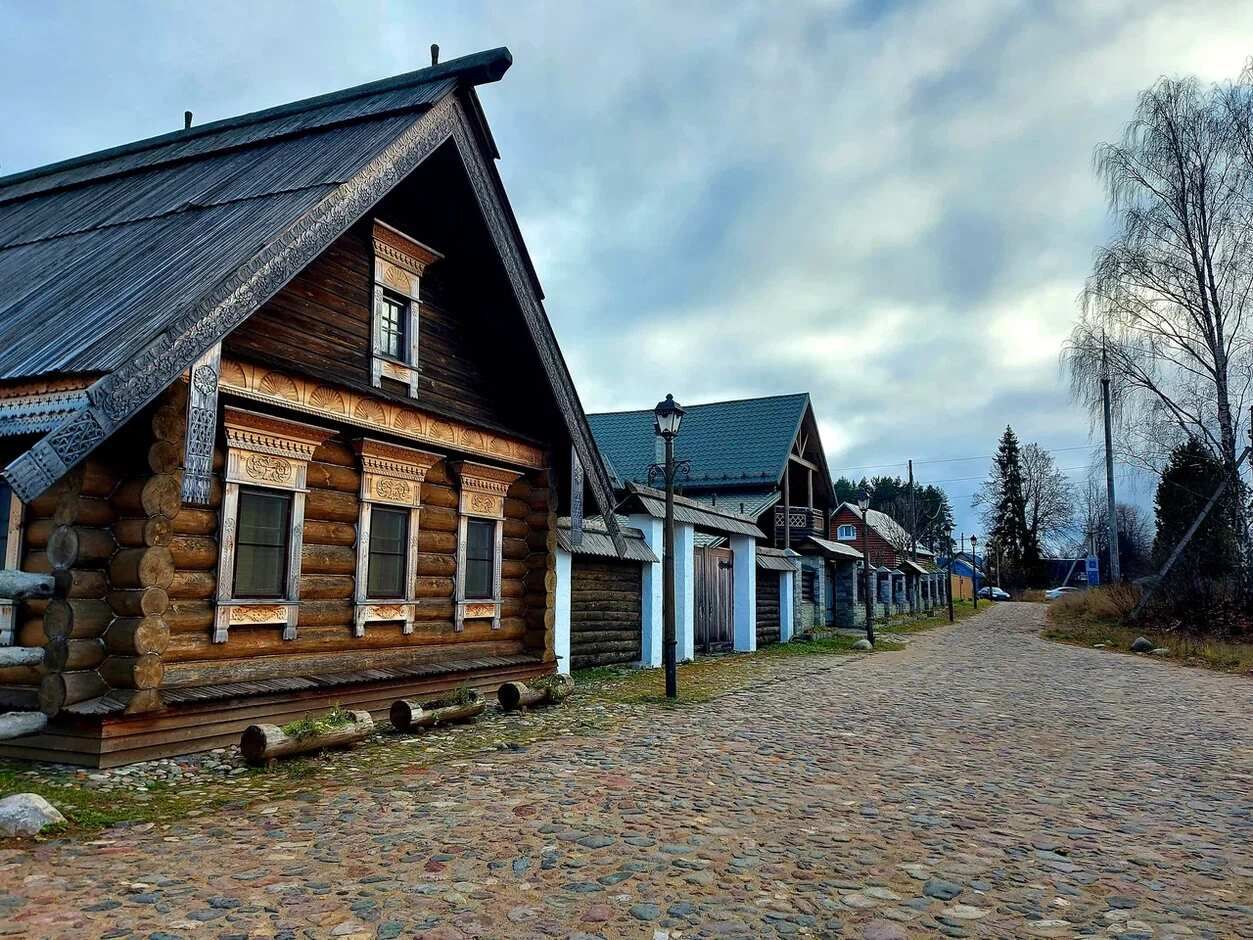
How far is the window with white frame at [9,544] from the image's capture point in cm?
686

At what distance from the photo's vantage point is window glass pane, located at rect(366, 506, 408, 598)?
9.33 m

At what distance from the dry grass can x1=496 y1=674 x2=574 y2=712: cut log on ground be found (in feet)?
41.8

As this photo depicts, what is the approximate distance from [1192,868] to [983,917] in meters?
1.66

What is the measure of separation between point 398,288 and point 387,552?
290 centimetres

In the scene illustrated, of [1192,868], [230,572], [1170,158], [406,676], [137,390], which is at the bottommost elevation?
[1192,868]

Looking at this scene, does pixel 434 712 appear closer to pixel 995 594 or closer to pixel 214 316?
pixel 214 316

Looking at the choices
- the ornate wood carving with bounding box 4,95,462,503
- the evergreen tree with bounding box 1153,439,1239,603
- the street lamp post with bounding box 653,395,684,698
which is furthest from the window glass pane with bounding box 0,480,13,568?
the evergreen tree with bounding box 1153,439,1239,603

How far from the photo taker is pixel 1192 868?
4809 mm

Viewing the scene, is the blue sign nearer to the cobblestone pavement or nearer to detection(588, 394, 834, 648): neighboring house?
detection(588, 394, 834, 648): neighboring house

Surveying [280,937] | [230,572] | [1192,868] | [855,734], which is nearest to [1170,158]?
[855,734]

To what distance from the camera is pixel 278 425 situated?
26.3 ft

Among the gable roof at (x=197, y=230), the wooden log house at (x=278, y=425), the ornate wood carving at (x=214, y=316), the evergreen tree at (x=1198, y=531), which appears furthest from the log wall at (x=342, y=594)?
the evergreen tree at (x=1198, y=531)

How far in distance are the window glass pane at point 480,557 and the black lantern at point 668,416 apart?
8.44ft

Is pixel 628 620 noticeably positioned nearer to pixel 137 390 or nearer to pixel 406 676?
pixel 406 676
